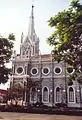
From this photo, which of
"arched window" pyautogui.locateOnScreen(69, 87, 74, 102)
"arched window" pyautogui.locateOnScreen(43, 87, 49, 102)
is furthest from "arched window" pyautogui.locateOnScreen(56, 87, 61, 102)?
"arched window" pyautogui.locateOnScreen(69, 87, 74, 102)

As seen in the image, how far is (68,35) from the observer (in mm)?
18719

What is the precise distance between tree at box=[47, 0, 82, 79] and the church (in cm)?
2884

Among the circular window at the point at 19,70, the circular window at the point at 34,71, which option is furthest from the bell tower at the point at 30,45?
the circular window at the point at 34,71

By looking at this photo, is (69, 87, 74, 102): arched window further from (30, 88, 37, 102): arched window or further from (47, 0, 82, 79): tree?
(47, 0, 82, 79): tree

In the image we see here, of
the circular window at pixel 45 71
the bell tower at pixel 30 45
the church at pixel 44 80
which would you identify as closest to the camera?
the church at pixel 44 80

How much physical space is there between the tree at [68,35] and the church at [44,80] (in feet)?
94.6

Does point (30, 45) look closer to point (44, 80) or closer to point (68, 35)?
point (44, 80)

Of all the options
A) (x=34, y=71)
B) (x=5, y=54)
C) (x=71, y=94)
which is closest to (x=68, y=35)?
(x=5, y=54)

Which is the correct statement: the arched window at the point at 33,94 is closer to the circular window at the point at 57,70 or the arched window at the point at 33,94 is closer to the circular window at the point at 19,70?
the circular window at the point at 19,70

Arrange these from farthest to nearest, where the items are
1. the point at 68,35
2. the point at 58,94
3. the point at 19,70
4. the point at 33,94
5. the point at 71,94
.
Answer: the point at 19,70 < the point at 58,94 < the point at 33,94 < the point at 71,94 < the point at 68,35

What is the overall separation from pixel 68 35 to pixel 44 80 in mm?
35007

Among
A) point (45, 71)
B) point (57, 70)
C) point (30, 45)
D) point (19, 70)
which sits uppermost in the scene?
point (30, 45)

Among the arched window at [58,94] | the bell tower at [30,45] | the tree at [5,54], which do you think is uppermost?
the bell tower at [30,45]

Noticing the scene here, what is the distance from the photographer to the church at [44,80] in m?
49.9
